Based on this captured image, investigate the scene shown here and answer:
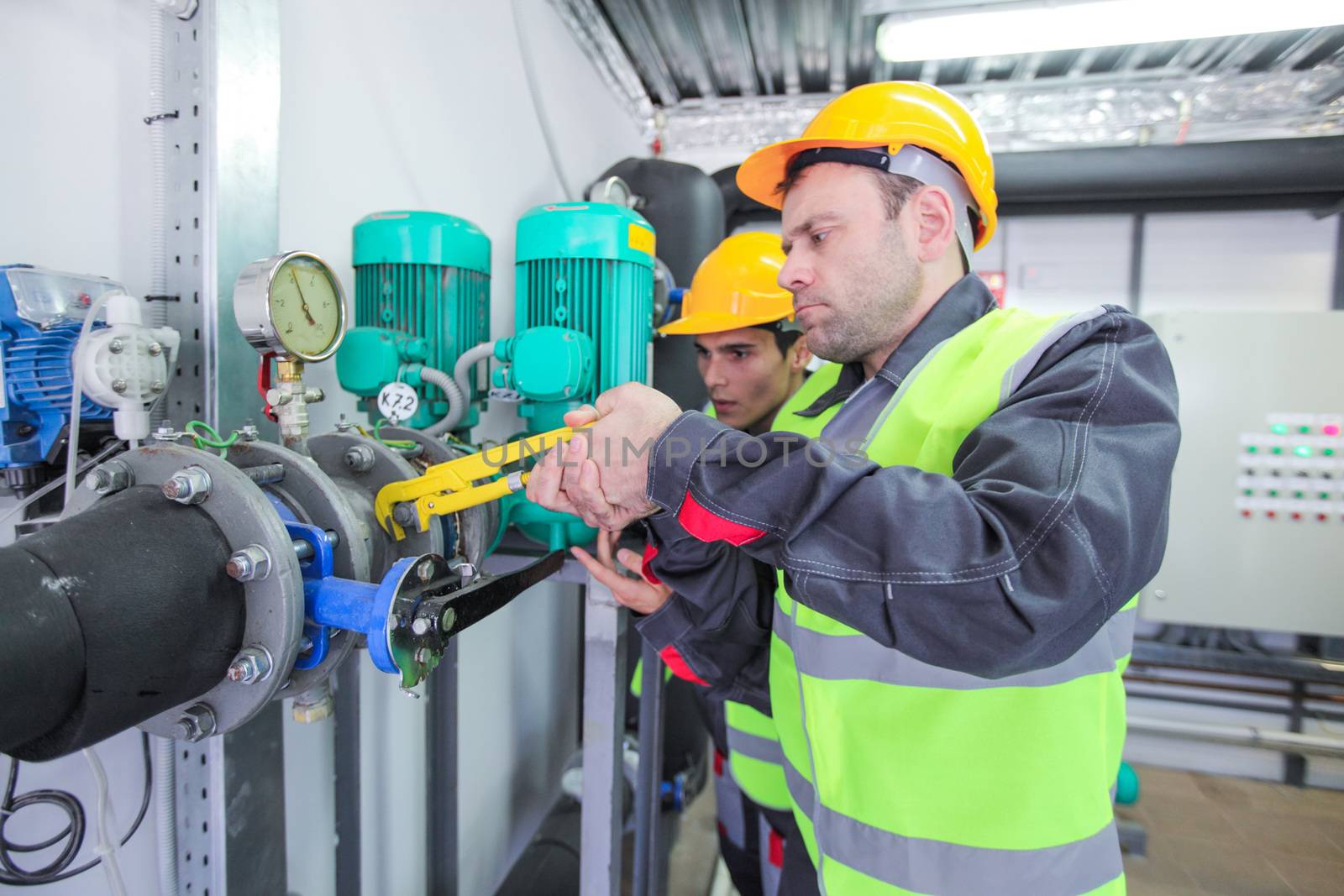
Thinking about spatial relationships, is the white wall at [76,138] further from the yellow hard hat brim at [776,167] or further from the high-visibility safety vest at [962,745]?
the high-visibility safety vest at [962,745]

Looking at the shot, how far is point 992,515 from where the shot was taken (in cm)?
53

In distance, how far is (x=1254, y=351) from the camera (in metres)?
2.43

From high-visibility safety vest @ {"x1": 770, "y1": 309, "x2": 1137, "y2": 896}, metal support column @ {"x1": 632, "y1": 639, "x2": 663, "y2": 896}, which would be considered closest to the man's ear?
high-visibility safety vest @ {"x1": 770, "y1": 309, "x2": 1137, "y2": 896}

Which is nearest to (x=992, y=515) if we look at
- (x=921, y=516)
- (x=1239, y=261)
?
(x=921, y=516)

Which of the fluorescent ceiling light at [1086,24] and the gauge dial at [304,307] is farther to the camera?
the fluorescent ceiling light at [1086,24]

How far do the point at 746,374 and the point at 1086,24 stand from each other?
5.22ft

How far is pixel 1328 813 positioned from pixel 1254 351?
178cm

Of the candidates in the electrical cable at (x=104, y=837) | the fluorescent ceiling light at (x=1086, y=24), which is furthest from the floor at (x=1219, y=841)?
the fluorescent ceiling light at (x=1086, y=24)

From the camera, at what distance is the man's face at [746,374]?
1558 millimetres

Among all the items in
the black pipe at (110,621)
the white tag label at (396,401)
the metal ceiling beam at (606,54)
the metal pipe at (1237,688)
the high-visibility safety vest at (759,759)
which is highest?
the metal ceiling beam at (606,54)

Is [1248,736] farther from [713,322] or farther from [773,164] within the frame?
[773,164]

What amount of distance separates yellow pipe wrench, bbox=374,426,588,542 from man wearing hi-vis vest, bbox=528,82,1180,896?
0.04m

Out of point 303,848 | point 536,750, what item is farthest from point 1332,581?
point 303,848

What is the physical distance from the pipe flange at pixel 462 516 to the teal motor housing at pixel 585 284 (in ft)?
0.74
